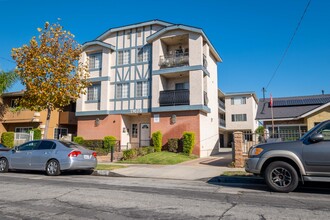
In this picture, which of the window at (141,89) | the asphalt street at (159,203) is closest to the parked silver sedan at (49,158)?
the asphalt street at (159,203)

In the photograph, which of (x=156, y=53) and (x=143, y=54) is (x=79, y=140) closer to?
(x=143, y=54)

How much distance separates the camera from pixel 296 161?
7160mm

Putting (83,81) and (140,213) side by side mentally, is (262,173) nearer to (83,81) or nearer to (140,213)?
(140,213)

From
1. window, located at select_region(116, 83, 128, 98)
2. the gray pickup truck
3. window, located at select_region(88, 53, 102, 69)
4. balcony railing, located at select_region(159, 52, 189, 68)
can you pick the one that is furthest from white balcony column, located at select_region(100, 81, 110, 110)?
the gray pickup truck

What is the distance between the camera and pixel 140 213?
5152mm

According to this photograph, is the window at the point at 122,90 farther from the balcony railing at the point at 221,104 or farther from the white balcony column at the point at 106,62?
the balcony railing at the point at 221,104

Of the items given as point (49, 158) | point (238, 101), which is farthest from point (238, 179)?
point (238, 101)

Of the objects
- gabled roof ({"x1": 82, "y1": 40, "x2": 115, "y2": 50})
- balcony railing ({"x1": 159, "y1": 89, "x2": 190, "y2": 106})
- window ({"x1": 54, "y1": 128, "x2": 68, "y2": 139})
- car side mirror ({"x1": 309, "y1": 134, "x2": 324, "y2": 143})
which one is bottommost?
→ car side mirror ({"x1": 309, "y1": 134, "x2": 324, "y2": 143})

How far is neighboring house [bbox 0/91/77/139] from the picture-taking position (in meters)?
26.8

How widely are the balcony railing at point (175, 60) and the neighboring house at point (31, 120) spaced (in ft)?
37.9

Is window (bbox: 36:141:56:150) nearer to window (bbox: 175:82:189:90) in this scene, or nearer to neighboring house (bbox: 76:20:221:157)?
neighboring house (bbox: 76:20:221:157)

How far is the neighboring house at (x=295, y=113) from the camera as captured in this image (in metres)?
19.5

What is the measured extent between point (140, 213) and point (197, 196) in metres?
2.15

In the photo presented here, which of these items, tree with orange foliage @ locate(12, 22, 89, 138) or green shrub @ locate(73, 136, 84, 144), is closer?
tree with orange foliage @ locate(12, 22, 89, 138)
